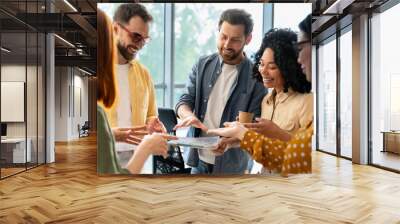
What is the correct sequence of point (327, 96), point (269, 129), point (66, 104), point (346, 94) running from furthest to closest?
point (66, 104)
point (327, 96)
point (346, 94)
point (269, 129)

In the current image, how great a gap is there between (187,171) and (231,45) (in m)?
1.85

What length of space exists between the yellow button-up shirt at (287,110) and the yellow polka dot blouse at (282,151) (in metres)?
0.12

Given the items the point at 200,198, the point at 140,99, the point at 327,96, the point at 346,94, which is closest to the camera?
the point at 200,198

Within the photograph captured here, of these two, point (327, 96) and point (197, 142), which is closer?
point (197, 142)

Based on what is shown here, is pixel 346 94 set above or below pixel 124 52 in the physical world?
below

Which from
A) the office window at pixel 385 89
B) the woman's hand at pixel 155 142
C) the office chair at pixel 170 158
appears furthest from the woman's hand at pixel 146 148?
the office window at pixel 385 89

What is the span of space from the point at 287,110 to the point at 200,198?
1.69 meters

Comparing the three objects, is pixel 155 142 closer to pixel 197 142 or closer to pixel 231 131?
pixel 197 142

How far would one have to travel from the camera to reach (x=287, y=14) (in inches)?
217

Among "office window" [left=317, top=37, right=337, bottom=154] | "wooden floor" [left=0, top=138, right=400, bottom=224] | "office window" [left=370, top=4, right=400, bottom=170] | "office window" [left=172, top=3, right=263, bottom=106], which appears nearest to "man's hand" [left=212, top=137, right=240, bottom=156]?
"wooden floor" [left=0, top=138, right=400, bottom=224]

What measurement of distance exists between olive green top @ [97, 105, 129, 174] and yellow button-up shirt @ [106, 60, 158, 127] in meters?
0.11

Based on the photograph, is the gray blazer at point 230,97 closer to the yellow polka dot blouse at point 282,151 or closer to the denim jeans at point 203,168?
the denim jeans at point 203,168

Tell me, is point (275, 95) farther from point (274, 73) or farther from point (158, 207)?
point (158, 207)

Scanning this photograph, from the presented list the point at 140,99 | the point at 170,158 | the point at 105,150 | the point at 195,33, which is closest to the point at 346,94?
the point at 195,33
